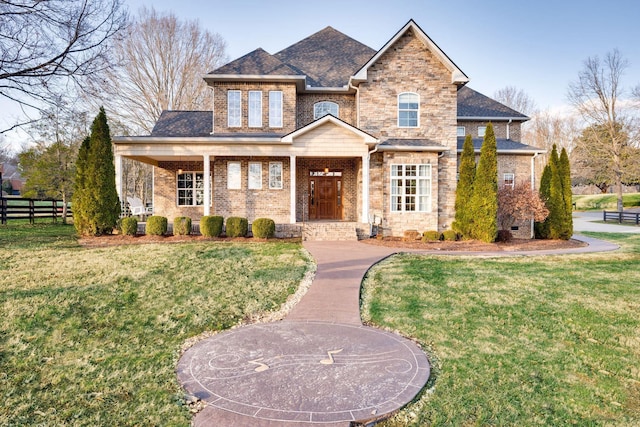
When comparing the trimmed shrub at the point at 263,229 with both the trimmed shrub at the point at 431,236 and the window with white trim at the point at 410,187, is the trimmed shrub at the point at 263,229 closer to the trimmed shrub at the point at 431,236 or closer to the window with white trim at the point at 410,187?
the window with white trim at the point at 410,187

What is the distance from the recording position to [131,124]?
27125 millimetres

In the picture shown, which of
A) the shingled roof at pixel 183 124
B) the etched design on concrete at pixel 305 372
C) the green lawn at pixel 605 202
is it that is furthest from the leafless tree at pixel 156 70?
the green lawn at pixel 605 202

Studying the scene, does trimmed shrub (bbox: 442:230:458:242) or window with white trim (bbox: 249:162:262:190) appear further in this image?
window with white trim (bbox: 249:162:262:190)

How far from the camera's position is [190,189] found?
56.3 feet

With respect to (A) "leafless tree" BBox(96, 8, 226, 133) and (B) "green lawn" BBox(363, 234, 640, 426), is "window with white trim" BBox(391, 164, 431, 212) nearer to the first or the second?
(B) "green lawn" BBox(363, 234, 640, 426)

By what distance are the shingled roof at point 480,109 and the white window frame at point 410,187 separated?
19.9 ft

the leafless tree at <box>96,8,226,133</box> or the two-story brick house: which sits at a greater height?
the leafless tree at <box>96,8,226,133</box>

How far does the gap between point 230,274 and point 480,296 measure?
5.30 metres

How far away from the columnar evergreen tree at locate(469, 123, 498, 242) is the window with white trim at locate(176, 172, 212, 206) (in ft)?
39.9

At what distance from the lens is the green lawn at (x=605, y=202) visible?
40231 millimetres

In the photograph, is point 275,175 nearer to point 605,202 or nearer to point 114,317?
point 114,317

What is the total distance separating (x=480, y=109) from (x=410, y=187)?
27.9ft

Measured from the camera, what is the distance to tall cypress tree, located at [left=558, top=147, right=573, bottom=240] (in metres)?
15.4

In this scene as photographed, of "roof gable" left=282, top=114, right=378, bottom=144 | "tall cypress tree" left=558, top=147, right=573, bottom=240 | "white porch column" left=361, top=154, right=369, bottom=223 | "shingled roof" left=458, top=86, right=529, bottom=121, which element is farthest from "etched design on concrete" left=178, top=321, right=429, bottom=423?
"shingled roof" left=458, top=86, right=529, bottom=121
